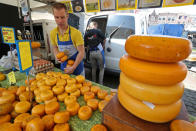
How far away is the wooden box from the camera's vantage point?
1.98 ft

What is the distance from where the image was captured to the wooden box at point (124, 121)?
1.98 ft

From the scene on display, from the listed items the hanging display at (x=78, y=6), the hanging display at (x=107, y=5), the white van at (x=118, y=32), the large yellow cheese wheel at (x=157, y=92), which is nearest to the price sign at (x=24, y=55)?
the large yellow cheese wheel at (x=157, y=92)

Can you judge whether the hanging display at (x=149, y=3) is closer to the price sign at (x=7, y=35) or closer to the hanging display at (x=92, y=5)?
the hanging display at (x=92, y=5)

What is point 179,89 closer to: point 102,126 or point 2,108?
point 102,126

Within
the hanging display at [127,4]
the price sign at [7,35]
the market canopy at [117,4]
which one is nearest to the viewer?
the price sign at [7,35]

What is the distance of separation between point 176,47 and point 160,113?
0.38 metres

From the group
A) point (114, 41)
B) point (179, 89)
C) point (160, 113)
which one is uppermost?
point (114, 41)

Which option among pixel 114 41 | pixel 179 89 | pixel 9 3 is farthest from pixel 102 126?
pixel 9 3

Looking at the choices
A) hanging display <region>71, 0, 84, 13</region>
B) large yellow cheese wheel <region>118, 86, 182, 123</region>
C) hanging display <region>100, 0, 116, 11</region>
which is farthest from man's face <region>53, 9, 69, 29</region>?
hanging display <region>71, 0, 84, 13</region>

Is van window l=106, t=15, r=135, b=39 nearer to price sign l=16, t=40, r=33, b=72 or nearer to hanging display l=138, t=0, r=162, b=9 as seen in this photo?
hanging display l=138, t=0, r=162, b=9

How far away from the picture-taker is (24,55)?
0.91m

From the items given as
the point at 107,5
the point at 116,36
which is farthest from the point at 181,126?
the point at 116,36

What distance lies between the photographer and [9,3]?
11.5 ft

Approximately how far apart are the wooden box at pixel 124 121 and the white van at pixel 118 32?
2.87 metres
